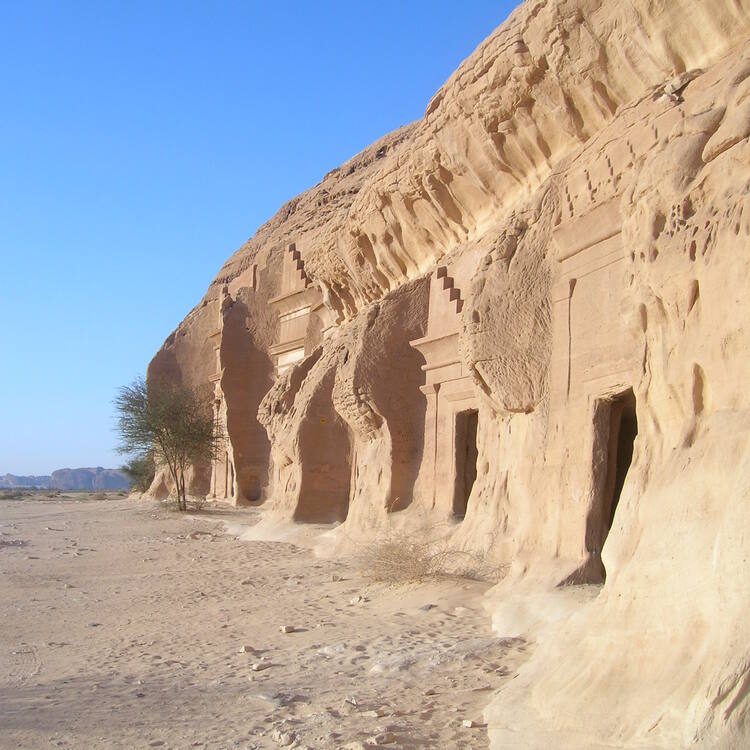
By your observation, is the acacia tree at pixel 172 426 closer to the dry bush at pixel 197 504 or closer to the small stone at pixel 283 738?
the dry bush at pixel 197 504

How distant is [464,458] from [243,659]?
6220mm

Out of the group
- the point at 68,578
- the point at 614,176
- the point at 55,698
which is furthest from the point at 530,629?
the point at 68,578

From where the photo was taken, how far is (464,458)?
1263cm

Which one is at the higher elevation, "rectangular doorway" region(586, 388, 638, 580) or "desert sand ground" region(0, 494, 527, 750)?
"rectangular doorway" region(586, 388, 638, 580)

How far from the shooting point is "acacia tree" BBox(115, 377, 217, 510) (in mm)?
26484

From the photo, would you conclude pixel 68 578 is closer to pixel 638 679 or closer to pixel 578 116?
pixel 578 116

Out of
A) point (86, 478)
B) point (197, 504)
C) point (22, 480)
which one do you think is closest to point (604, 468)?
point (197, 504)

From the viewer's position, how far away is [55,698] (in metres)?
6.01

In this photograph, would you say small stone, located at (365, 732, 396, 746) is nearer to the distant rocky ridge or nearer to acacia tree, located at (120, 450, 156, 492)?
acacia tree, located at (120, 450, 156, 492)

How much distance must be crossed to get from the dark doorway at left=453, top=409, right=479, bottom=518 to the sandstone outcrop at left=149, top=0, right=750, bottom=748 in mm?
44

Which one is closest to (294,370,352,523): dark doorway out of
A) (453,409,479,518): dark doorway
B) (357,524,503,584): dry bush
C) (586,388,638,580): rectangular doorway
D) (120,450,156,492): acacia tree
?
(453,409,479,518): dark doorway

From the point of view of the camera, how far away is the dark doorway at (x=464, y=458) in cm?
1242

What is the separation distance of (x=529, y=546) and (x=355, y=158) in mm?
21104

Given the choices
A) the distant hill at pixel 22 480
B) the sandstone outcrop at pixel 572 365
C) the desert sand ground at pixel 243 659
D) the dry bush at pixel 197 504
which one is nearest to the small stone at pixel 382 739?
the desert sand ground at pixel 243 659
